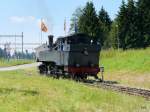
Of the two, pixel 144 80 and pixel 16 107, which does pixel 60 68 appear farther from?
pixel 16 107

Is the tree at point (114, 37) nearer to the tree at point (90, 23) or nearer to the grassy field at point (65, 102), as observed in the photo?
the tree at point (90, 23)

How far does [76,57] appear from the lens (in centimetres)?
3083

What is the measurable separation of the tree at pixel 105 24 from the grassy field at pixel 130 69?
50240 millimetres

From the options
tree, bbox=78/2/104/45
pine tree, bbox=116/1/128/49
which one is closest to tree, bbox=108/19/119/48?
tree, bbox=78/2/104/45

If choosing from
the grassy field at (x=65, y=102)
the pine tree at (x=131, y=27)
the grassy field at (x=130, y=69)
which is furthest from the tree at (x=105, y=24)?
the grassy field at (x=65, y=102)

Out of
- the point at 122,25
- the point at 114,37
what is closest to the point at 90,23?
the point at 114,37

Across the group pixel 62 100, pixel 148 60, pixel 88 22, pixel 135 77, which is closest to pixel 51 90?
pixel 62 100

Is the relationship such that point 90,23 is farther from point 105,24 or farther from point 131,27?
point 131,27

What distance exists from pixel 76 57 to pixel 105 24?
72.6 metres

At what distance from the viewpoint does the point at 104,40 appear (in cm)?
9619

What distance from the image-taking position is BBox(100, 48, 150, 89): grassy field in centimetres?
3177

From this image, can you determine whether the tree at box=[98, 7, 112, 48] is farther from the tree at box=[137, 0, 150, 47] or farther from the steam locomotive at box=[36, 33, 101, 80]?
the steam locomotive at box=[36, 33, 101, 80]

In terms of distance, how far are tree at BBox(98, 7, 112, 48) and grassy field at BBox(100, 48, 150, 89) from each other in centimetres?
5024

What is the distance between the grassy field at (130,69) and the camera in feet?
104
